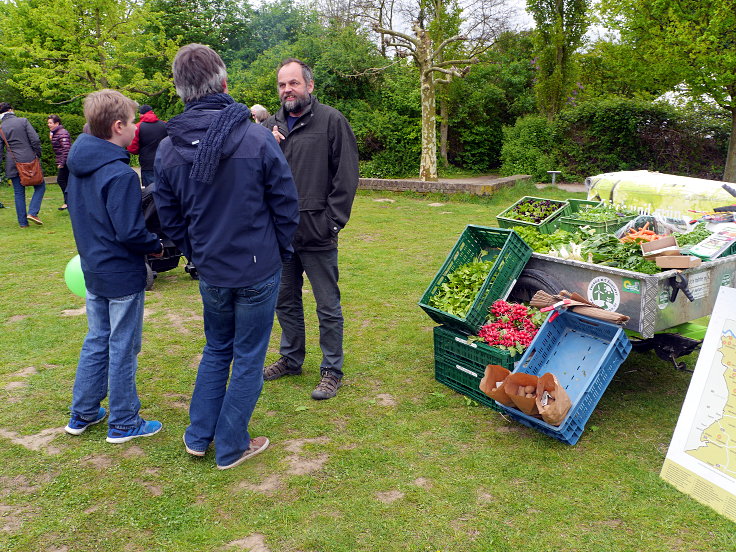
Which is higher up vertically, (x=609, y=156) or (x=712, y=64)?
(x=712, y=64)

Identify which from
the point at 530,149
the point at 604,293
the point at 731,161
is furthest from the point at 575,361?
the point at 530,149

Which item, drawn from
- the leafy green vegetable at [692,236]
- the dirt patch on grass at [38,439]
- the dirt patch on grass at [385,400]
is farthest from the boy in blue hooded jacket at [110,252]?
the leafy green vegetable at [692,236]

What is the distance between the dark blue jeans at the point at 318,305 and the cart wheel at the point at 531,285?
1.42 metres

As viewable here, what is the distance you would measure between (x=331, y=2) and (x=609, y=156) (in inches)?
782

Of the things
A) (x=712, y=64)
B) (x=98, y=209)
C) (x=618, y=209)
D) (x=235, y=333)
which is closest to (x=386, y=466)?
(x=235, y=333)

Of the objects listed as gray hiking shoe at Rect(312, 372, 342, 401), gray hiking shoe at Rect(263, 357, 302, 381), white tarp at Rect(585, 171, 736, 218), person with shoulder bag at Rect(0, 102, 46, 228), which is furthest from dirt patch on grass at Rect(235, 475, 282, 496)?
person with shoulder bag at Rect(0, 102, 46, 228)

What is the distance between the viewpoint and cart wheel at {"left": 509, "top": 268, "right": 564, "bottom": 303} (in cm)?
444

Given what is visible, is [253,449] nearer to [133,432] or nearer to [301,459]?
[301,459]

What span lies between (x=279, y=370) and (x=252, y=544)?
193cm

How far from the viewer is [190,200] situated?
10.1 feet

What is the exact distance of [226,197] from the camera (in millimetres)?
3049

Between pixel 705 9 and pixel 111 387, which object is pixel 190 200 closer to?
pixel 111 387

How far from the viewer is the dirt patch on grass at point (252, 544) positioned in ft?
9.14

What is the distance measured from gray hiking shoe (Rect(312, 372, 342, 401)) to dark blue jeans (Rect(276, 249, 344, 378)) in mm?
47
